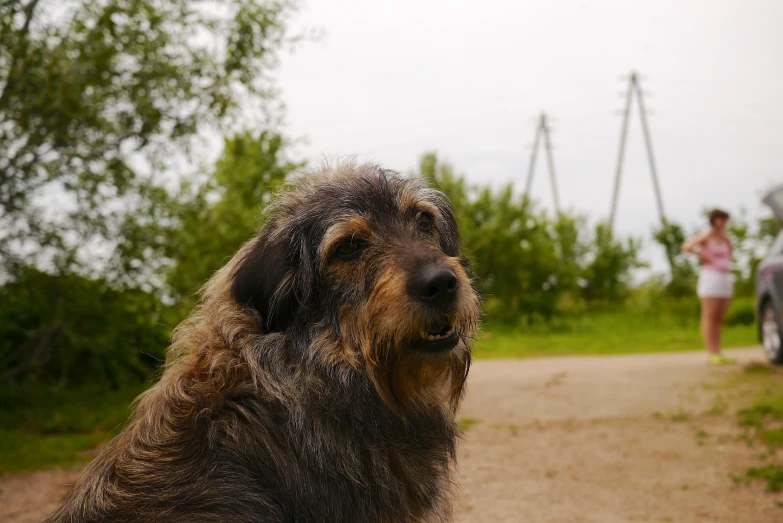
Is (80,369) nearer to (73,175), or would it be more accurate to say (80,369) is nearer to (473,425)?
(73,175)

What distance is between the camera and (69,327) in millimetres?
9453

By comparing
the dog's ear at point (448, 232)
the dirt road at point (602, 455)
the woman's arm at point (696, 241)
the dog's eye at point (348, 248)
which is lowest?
the dirt road at point (602, 455)

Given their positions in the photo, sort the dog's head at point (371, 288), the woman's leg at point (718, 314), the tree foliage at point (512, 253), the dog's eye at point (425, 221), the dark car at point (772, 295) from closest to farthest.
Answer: the dog's head at point (371, 288) < the dog's eye at point (425, 221) < the dark car at point (772, 295) < the woman's leg at point (718, 314) < the tree foliage at point (512, 253)

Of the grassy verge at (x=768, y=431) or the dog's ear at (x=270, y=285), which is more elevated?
the dog's ear at (x=270, y=285)

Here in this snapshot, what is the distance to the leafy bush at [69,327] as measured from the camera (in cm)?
929

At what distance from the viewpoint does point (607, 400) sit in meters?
10.6

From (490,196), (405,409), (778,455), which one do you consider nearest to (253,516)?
(405,409)

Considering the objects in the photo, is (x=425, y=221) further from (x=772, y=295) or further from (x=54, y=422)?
(x=772, y=295)

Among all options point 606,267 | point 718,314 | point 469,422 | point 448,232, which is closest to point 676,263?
point 606,267

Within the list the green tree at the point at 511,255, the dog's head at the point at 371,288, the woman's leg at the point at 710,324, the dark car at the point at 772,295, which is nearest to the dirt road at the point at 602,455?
the dark car at the point at 772,295

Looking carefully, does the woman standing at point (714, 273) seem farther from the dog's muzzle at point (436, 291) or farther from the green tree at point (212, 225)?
the dog's muzzle at point (436, 291)

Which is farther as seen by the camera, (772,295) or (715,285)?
(715,285)

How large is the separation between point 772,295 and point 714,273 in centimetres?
119

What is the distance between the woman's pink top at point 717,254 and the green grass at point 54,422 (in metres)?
9.77
